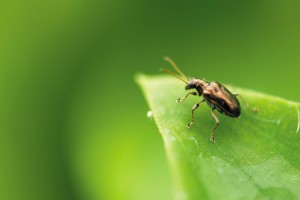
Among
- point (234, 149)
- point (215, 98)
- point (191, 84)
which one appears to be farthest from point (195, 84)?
point (234, 149)

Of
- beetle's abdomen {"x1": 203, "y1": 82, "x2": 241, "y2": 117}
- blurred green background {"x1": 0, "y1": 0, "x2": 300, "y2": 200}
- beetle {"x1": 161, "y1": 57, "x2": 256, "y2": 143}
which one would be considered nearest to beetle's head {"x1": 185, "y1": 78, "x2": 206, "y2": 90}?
beetle {"x1": 161, "y1": 57, "x2": 256, "y2": 143}

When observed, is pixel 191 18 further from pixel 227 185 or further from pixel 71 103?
pixel 227 185

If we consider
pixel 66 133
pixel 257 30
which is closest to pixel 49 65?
pixel 66 133

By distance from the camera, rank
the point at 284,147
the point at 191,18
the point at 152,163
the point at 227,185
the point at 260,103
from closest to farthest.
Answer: the point at 227,185, the point at 284,147, the point at 260,103, the point at 152,163, the point at 191,18

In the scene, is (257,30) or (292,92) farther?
(257,30)

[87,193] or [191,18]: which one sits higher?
[191,18]

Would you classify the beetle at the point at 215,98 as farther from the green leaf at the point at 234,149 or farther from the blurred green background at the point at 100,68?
the blurred green background at the point at 100,68

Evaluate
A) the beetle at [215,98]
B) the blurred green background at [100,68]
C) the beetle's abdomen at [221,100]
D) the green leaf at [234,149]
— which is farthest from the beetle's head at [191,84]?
the blurred green background at [100,68]

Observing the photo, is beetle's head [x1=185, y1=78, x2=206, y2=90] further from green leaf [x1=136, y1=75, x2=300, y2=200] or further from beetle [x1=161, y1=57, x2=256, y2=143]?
green leaf [x1=136, y1=75, x2=300, y2=200]
